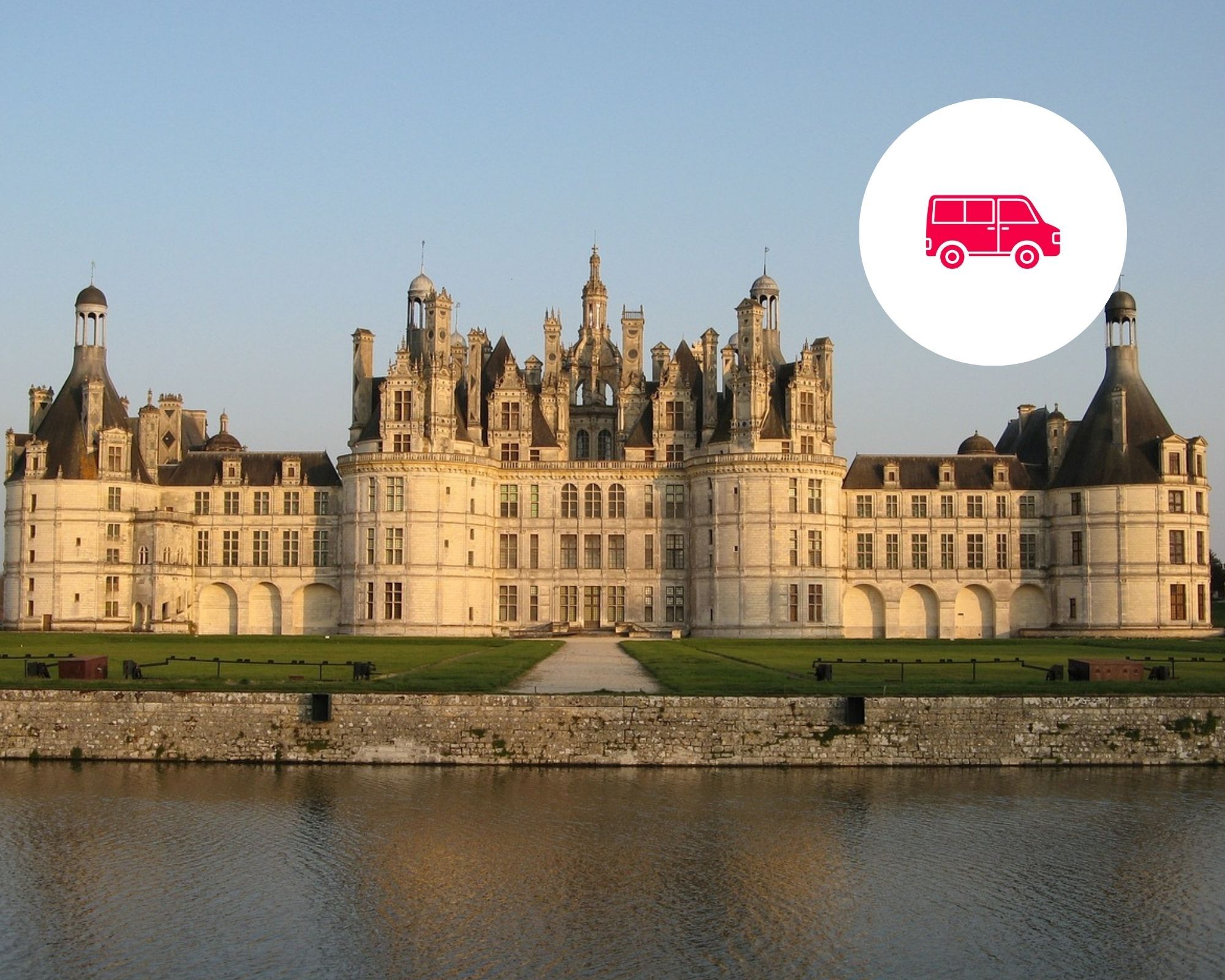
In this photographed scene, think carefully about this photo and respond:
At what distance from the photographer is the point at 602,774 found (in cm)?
3753

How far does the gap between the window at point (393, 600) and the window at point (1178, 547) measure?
128 feet

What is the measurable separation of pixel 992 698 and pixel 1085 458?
46066 millimetres

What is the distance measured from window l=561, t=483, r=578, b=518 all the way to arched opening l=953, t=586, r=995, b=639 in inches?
823

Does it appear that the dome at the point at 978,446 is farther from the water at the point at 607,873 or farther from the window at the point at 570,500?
the water at the point at 607,873

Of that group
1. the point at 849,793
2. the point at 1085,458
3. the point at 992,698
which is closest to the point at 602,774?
the point at 849,793

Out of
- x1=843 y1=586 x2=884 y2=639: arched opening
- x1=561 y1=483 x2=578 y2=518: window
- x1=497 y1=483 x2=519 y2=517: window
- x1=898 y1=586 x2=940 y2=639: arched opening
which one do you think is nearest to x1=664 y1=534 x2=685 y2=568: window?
x1=561 y1=483 x2=578 y2=518: window

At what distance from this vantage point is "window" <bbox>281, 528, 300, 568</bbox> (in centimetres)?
8412

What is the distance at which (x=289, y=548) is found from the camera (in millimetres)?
84375

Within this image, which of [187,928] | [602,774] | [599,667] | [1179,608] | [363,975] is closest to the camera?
[363,975]

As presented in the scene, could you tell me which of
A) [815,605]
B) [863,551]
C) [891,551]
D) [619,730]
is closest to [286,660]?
[619,730]

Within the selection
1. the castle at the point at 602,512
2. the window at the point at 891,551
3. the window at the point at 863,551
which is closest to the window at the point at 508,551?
the castle at the point at 602,512

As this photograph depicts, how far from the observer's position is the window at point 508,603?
84.1 m

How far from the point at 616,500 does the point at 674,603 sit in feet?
20.6

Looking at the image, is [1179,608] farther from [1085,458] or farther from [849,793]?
[849,793]
